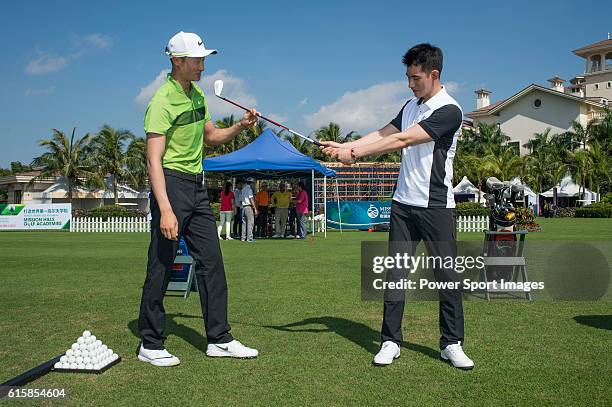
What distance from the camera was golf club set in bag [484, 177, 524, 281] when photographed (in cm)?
733

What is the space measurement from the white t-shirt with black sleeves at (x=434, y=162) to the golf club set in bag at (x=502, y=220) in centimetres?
333

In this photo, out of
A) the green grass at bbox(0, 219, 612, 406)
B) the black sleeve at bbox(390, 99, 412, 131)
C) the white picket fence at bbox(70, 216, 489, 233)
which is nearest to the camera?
the green grass at bbox(0, 219, 612, 406)

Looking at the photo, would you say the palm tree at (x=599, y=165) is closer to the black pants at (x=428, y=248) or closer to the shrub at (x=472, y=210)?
the shrub at (x=472, y=210)

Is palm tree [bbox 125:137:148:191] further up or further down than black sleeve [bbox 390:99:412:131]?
further up

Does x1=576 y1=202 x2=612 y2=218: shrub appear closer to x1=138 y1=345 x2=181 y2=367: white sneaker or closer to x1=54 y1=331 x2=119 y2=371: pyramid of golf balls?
x1=138 y1=345 x2=181 y2=367: white sneaker

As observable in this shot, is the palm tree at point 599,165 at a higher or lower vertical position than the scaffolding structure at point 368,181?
higher

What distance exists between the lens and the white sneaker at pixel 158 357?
4148 mm

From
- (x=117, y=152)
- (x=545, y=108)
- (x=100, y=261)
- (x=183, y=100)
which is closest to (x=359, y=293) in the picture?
(x=183, y=100)

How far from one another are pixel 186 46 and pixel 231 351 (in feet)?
7.51

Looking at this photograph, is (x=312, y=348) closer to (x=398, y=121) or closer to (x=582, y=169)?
(x=398, y=121)

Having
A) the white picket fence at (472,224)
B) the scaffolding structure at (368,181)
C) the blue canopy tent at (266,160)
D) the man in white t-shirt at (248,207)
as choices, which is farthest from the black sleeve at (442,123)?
the scaffolding structure at (368,181)

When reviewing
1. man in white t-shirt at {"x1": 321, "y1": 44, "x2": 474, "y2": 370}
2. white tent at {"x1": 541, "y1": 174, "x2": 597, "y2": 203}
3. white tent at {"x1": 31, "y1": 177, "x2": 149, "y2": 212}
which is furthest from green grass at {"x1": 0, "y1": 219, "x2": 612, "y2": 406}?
white tent at {"x1": 31, "y1": 177, "x2": 149, "y2": 212}

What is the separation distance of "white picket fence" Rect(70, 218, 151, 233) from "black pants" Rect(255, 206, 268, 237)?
715cm

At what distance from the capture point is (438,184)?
169 inches
